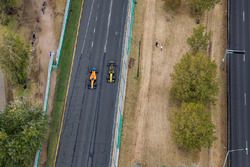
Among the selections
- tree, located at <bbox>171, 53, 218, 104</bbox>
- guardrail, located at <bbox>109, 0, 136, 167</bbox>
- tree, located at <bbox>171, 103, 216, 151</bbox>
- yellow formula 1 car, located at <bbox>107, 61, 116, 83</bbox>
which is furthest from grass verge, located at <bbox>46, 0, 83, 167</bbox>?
tree, located at <bbox>171, 53, 218, 104</bbox>

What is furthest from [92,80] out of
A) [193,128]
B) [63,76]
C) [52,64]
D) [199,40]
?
[193,128]

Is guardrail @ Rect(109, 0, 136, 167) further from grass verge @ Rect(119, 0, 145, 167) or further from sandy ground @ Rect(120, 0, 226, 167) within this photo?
sandy ground @ Rect(120, 0, 226, 167)

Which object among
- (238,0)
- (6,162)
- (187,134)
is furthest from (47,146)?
(238,0)

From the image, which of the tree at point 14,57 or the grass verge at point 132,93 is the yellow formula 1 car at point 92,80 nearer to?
the grass verge at point 132,93

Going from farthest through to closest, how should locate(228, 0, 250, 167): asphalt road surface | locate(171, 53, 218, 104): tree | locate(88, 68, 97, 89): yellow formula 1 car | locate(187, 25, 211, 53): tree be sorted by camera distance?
1. locate(88, 68, 97, 89): yellow formula 1 car
2. locate(187, 25, 211, 53): tree
3. locate(171, 53, 218, 104): tree
4. locate(228, 0, 250, 167): asphalt road surface

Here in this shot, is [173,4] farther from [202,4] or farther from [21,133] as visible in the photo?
[21,133]

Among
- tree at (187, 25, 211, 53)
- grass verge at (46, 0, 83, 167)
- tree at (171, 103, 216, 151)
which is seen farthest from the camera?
tree at (187, 25, 211, 53)

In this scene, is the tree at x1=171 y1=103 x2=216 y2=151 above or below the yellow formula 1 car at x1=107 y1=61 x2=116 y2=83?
below
